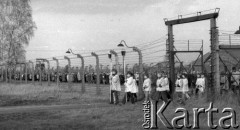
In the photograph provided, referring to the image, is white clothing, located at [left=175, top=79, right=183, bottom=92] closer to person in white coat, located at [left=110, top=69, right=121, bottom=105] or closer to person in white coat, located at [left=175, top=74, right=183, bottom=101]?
person in white coat, located at [left=175, top=74, right=183, bottom=101]

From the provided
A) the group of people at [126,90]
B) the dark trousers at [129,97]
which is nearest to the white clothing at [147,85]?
the group of people at [126,90]

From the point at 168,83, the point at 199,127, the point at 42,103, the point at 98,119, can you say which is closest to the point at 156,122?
the point at 199,127

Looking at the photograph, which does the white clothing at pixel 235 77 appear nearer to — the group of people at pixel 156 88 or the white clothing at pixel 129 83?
the group of people at pixel 156 88

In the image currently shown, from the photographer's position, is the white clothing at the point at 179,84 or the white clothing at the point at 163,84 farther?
the white clothing at the point at 179,84

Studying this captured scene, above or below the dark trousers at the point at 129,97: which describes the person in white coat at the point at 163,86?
above

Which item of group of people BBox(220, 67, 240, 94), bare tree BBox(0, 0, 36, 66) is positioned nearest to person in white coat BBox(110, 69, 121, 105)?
group of people BBox(220, 67, 240, 94)

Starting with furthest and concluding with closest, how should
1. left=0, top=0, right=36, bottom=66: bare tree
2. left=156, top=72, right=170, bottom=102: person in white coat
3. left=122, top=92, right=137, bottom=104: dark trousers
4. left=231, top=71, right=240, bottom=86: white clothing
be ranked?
left=0, top=0, right=36, bottom=66: bare tree < left=122, top=92, right=137, bottom=104: dark trousers < left=231, top=71, right=240, bottom=86: white clothing < left=156, top=72, right=170, bottom=102: person in white coat

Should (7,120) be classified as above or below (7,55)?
below

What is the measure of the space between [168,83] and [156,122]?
7069 mm

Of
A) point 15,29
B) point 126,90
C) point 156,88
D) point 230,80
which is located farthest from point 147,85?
point 15,29

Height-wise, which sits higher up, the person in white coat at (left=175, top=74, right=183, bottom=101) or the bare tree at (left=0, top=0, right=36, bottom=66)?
the bare tree at (left=0, top=0, right=36, bottom=66)

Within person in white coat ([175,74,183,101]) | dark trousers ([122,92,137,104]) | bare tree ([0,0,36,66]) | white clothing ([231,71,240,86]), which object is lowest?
dark trousers ([122,92,137,104])

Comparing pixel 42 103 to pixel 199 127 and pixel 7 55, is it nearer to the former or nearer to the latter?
pixel 199 127

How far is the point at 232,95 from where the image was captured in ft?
48.9
